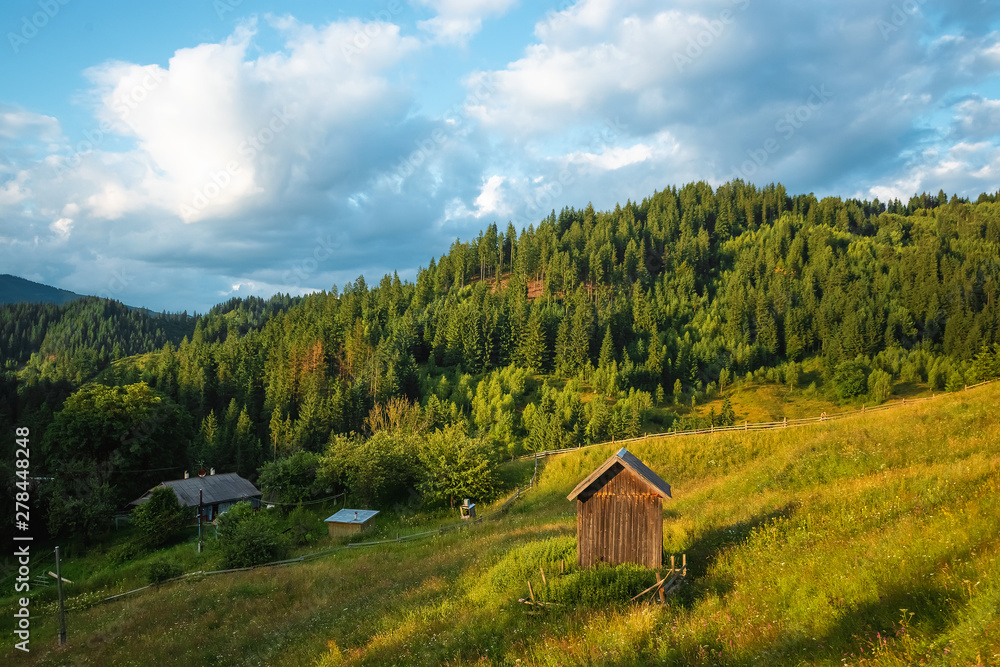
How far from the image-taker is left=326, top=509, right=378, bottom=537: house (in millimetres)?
39156

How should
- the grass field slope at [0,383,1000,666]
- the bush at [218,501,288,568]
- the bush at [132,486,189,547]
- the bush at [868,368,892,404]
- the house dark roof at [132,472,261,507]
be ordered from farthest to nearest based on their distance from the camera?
the bush at [868,368,892,404] → the house dark roof at [132,472,261,507] → the bush at [132,486,189,547] → the bush at [218,501,288,568] → the grass field slope at [0,383,1000,666]

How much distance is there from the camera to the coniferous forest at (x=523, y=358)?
167 ft

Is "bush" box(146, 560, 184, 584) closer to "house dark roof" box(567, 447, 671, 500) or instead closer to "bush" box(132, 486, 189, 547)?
"bush" box(132, 486, 189, 547)

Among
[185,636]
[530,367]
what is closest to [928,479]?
[185,636]

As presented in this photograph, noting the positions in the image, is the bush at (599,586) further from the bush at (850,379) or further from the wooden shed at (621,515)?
the bush at (850,379)

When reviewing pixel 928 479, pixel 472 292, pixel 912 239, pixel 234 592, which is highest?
pixel 912 239

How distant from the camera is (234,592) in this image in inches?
949

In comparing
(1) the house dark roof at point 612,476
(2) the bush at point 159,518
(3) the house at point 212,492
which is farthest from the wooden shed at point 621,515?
(3) the house at point 212,492

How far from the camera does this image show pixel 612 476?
16.8 m

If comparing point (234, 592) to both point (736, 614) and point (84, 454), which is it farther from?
point (84, 454)

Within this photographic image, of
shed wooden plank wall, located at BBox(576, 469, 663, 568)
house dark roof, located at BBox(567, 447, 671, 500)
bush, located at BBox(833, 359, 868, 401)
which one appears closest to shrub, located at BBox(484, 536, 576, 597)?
shed wooden plank wall, located at BBox(576, 469, 663, 568)

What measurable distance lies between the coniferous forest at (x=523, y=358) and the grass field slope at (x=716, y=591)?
2112 cm

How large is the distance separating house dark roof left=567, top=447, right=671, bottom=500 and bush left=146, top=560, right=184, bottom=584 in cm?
2704

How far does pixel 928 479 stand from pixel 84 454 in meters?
69.2
